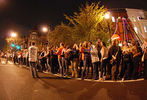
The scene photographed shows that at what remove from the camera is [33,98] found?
379 cm

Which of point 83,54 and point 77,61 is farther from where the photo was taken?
point 77,61

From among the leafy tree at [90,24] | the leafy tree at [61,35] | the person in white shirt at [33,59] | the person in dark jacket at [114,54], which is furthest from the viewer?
the leafy tree at [61,35]

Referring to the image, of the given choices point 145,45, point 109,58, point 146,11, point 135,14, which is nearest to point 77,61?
point 109,58

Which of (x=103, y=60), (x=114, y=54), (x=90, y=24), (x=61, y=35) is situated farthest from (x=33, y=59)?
(x=61, y=35)

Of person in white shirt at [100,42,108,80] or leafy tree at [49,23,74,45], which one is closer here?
person in white shirt at [100,42,108,80]

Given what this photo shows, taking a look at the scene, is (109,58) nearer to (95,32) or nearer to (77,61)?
(77,61)

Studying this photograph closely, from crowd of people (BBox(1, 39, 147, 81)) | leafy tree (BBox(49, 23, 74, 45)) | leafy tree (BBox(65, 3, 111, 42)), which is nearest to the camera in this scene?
crowd of people (BBox(1, 39, 147, 81))

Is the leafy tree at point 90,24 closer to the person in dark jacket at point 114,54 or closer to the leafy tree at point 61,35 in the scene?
the leafy tree at point 61,35

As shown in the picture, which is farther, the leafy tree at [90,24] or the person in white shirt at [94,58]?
the leafy tree at [90,24]

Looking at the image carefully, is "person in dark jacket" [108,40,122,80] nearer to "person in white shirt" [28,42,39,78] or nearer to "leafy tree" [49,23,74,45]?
"person in white shirt" [28,42,39,78]

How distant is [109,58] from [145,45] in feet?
6.42

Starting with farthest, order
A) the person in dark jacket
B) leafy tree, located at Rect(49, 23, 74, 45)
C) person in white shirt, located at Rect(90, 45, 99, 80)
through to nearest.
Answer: leafy tree, located at Rect(49, 23, 74, 45), person in white shirt, located at Rect(90, 45, 99, 80), the person in dark jacket

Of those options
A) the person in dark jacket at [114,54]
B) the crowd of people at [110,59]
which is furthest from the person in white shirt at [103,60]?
the person in dark jacket at [114,54]

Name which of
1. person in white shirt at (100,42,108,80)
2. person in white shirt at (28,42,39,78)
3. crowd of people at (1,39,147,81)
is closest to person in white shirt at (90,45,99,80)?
crowd of people at (1,39,147,81)
